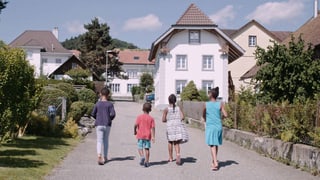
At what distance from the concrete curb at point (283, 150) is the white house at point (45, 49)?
6866cm

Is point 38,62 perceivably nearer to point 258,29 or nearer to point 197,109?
point 258,29

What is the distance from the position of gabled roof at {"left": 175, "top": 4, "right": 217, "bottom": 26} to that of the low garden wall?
27887 millimetres

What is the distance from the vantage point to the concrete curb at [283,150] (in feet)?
35.6

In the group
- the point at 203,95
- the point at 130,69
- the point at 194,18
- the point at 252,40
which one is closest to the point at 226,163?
the point at 203,95

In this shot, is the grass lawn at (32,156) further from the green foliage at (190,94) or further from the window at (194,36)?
the window at (194,36)

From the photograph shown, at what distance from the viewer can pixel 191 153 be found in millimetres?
14469

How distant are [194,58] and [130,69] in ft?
198

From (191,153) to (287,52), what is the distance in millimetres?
7428

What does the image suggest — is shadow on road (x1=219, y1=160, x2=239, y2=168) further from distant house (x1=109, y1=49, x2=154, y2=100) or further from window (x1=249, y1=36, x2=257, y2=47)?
distant house (x1=109, y1=49, x2=154, y2=100)

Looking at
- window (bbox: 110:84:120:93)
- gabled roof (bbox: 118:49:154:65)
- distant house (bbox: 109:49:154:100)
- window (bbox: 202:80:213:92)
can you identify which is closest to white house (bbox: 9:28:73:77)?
distant house (bbox: 109:49:154:100)

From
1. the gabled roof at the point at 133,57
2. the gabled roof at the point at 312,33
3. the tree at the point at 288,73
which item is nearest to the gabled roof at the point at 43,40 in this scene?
the gabled roof at the point at 133,57

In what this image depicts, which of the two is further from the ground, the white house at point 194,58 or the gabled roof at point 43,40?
the gabled roof at point 43,40

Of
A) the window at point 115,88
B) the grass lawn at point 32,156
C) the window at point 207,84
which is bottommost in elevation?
the grass lawn at point 32,156

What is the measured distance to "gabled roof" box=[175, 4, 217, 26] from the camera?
153 ft
